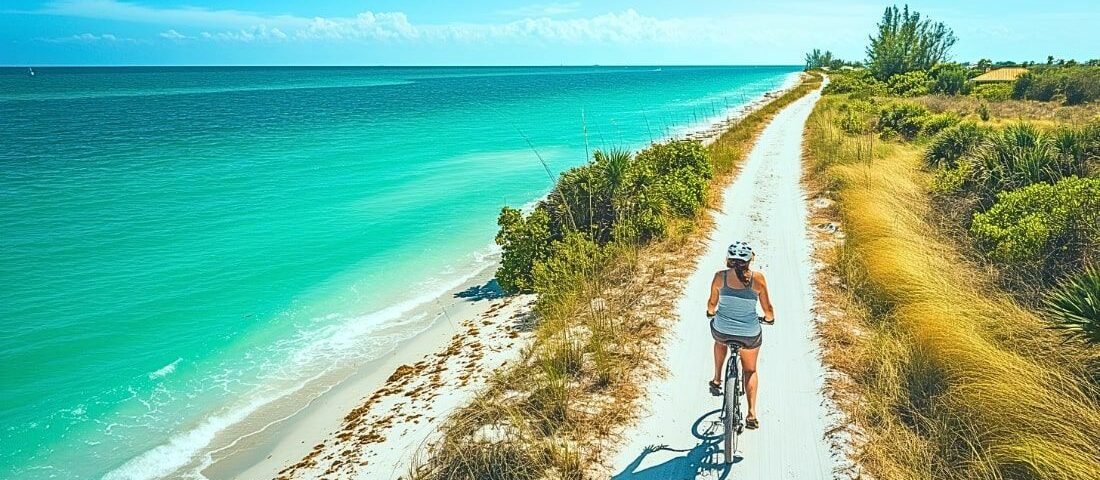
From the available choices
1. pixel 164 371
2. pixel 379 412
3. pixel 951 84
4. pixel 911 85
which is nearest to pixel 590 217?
pixel 379 412

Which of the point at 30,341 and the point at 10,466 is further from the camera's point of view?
the point at 30,341

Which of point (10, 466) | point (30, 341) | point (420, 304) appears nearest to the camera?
point (10, 466)

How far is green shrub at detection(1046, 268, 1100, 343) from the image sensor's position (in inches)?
234

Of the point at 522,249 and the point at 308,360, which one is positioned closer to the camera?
the point at 308,360

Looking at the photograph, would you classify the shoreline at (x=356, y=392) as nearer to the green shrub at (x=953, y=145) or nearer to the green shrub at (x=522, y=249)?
the green shrub at (x=522, y=249)

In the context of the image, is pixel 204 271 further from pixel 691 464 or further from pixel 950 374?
pixel 950 374

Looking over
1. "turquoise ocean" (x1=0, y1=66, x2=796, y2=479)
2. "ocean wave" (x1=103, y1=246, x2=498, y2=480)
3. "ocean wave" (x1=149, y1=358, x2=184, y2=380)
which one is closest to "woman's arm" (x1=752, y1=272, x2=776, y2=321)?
"ocean wave" (x1=103, y1=246, x2=498, y2=480)

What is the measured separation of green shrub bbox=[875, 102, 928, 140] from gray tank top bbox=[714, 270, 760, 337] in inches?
1019

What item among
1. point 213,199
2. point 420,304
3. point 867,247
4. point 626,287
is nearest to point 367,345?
point 420,304

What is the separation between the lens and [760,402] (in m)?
6.69

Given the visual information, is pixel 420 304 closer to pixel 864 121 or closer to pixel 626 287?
pixel 626 287

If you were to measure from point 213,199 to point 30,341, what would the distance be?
569 inches

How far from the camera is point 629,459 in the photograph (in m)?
5.83

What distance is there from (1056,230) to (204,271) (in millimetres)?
19757
